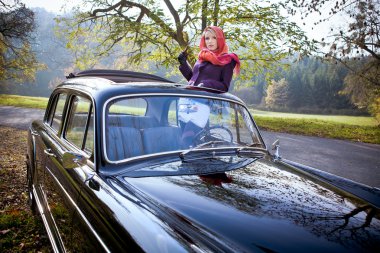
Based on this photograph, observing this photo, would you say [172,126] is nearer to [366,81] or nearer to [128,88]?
[128,88]

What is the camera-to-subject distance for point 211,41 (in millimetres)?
4016

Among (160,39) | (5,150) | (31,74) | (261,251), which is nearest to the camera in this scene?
(261,251)

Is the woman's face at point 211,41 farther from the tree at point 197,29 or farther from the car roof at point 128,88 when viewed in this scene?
the tree at point 197,29

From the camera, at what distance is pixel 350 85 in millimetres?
24312

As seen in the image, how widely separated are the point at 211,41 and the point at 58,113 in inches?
85.7

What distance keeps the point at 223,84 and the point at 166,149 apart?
201 cm

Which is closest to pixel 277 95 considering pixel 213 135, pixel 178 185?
pixel 213 135

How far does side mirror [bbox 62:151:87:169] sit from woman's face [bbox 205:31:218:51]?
2.60m

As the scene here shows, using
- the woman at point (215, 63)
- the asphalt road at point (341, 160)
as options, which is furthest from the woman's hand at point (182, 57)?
the asphalt road at point (341, 160)

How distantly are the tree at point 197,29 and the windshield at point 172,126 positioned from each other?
9620 millimetres

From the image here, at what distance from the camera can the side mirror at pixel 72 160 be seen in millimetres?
Answer: 1927

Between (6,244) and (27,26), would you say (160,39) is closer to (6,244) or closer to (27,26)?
(27,26)

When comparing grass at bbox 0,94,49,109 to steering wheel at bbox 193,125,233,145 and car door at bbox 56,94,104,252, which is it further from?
steering wheel at bbox 193,125,233,145

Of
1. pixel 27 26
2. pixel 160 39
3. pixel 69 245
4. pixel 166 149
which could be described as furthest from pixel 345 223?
pixel 27 26
